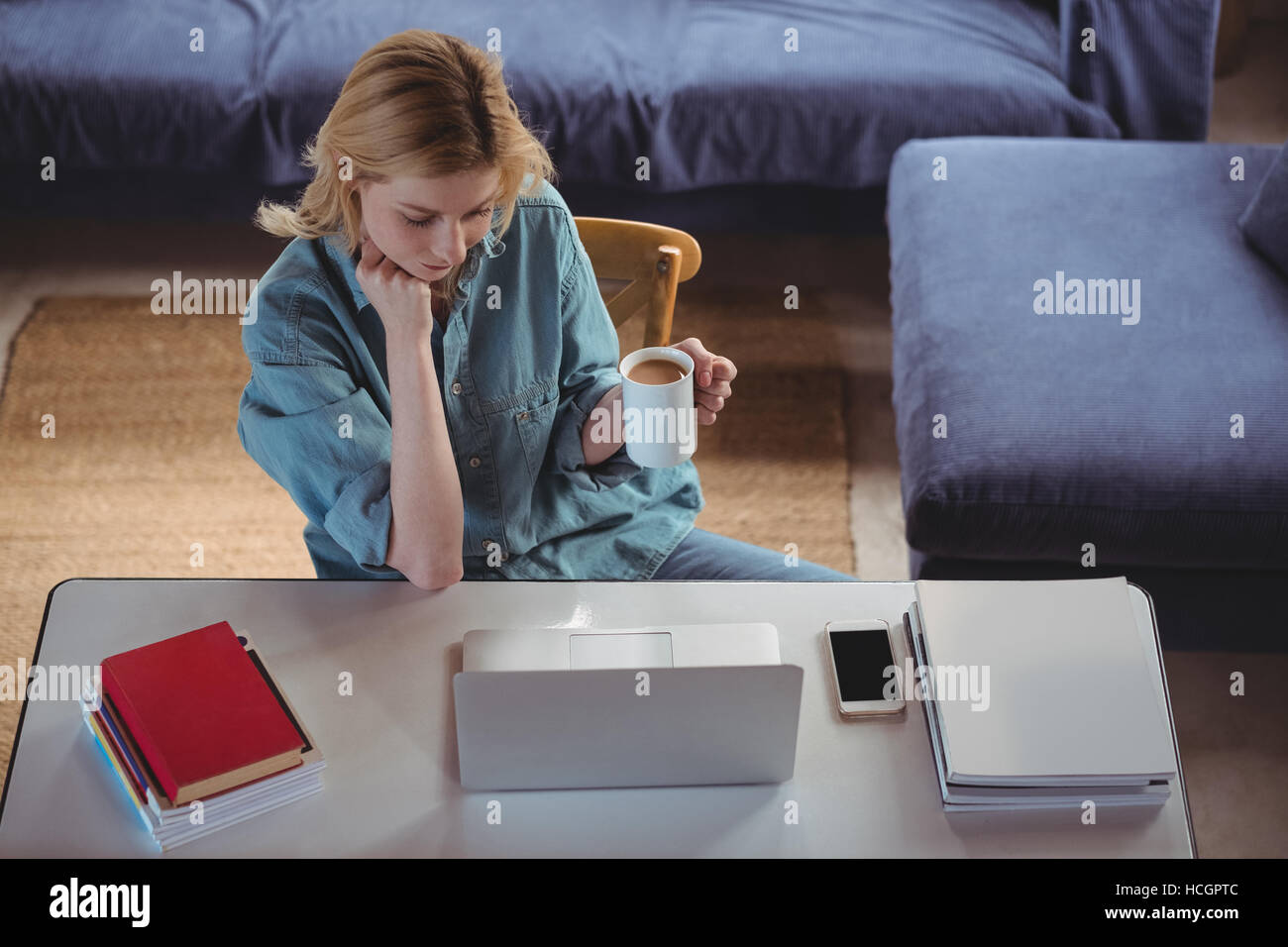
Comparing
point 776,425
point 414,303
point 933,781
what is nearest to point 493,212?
point 414,303

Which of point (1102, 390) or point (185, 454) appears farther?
point (185, 454)

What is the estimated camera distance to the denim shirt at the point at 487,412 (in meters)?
1.27

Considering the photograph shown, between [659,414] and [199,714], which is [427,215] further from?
[199,714]

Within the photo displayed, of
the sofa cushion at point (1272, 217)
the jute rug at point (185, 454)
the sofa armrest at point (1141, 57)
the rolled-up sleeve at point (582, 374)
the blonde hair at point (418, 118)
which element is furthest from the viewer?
the sofa armrest at point (1141, 57)

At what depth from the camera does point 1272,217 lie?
2023 millimetres

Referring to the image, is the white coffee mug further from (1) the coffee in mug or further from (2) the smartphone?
(2) the smartphone

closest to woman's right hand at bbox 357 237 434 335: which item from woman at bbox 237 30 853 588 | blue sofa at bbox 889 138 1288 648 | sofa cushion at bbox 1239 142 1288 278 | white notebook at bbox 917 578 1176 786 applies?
woman at bbox 237 30 853 588

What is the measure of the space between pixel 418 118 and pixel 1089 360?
45.2 inches

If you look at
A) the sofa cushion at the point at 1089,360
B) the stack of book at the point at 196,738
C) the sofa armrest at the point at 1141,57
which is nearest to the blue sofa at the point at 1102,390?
the sofa cushion at the point at 1089,360

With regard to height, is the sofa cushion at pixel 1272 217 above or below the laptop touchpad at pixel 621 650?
above

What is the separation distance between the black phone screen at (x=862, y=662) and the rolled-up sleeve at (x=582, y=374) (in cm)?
37

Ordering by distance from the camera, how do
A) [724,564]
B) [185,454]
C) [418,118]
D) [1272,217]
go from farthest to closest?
[185,454]
[1272,217]
[724,564]
[418,118]

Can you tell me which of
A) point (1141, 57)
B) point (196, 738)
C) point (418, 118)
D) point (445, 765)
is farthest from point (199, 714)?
point (1141, 57)

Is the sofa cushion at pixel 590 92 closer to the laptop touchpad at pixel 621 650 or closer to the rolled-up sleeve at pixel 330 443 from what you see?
the rolled-up sleeve at pixel 330 443
